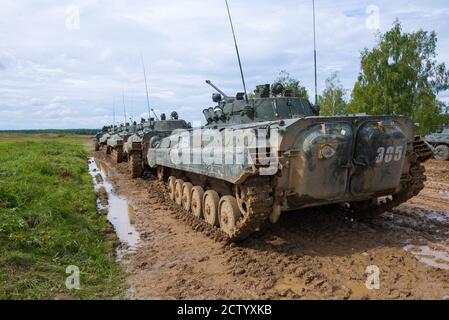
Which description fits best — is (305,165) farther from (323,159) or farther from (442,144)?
(442,144)

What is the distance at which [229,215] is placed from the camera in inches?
264

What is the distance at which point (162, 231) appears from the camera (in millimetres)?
8109

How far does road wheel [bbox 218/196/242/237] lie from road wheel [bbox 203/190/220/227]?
14.1 inches

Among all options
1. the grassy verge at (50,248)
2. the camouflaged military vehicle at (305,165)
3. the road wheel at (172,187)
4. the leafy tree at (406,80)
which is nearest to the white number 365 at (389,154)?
the camouflaged military vehicle at (305,165)

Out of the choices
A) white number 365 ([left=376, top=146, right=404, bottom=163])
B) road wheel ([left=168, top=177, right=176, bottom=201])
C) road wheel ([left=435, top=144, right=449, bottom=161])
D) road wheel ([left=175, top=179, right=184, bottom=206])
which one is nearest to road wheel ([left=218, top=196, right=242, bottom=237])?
white number 365 ([left=376, top=146, right=404, bottom=163])

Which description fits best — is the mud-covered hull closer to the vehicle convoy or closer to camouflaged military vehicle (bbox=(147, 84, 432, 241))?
camouflaged military vehicle (bbox=(147, 84, 432, 241))

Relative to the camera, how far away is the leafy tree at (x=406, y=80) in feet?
87.9

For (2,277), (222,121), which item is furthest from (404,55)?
(2,277)

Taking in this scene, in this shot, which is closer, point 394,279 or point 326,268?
point 394,279

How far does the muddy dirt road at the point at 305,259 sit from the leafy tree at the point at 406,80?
19.7m

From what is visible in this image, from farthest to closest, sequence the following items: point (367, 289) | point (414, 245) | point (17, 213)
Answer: point (17, 213), point (414, 245), point (367, 289)

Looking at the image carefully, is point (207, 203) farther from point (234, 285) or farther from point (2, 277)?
point (2, 277)

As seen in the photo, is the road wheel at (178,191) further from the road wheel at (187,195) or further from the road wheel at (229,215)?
the road wheel at (229,215)

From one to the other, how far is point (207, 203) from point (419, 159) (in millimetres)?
3884
